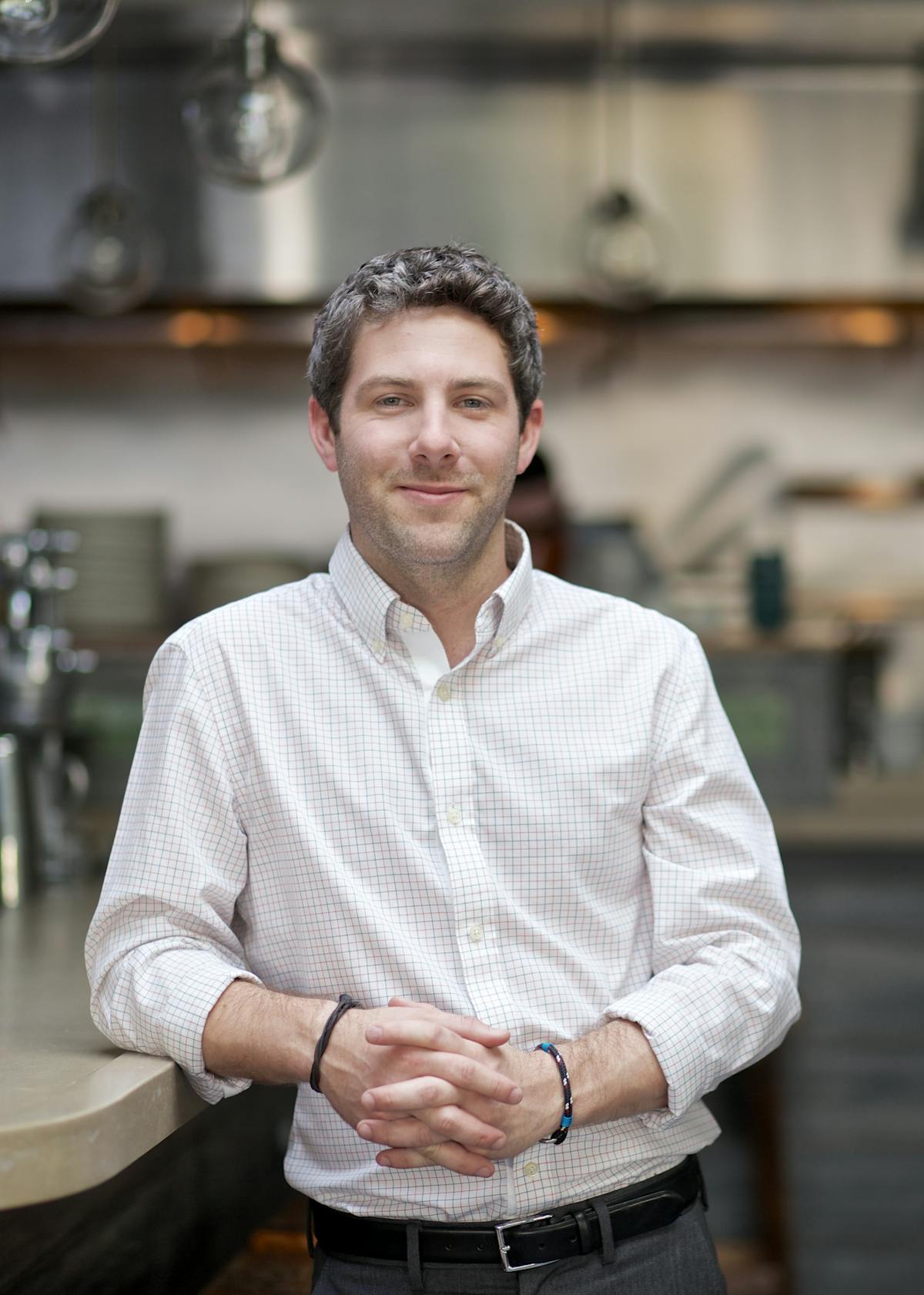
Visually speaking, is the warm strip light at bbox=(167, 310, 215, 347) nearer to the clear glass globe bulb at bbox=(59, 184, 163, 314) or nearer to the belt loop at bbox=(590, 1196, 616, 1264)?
the clear glass globe bulb at bbox=(59, 184, 163, 314)

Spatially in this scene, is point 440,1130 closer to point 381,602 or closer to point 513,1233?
point 513,1233

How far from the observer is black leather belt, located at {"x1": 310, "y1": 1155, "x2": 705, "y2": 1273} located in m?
1.11

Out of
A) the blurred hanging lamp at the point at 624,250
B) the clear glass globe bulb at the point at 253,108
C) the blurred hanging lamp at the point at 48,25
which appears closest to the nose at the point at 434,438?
the blurred hanging lamp at the point at 48,25

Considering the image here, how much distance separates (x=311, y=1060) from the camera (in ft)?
3.48

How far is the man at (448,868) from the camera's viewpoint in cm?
109

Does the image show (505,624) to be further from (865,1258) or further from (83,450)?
(83,450)

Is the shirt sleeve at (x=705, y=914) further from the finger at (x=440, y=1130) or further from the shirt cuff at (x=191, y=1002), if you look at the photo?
the shirt cuff at (x=191, y=1002)

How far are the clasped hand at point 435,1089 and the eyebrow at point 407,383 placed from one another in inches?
19.3

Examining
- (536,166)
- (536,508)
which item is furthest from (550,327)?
(536,508)

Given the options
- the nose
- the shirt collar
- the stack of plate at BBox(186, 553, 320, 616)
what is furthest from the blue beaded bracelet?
the stack of plate at BBox(186, 553, 320, 616)

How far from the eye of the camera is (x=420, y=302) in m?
1.22

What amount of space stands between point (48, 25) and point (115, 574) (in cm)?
194

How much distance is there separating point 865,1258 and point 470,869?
5.82ft

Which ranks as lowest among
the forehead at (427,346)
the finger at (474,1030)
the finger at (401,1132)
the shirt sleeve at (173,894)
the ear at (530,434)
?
the finger at (401,1132)
